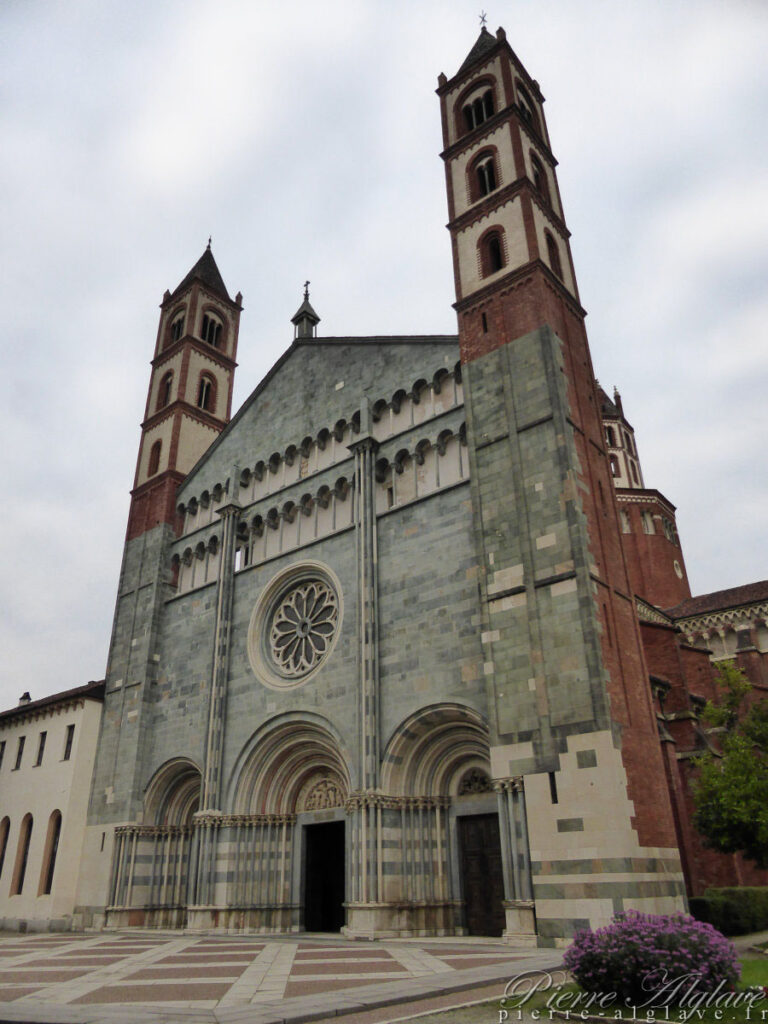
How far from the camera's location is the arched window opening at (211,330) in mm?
40312

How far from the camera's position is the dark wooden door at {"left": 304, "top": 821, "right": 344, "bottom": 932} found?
→ 24.9 metres

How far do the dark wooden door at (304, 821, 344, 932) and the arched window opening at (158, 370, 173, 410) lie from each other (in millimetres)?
22839

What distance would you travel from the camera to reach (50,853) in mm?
30969

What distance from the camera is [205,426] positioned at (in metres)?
37.9

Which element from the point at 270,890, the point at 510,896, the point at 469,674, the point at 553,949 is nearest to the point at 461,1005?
the point at 553,949

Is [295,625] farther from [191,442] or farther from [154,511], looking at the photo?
[191,442]

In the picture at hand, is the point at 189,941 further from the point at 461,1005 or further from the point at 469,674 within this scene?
the point at 461,1005

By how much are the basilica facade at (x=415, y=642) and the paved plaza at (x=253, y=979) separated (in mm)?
Answer: 3124

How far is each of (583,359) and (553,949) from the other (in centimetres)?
1706

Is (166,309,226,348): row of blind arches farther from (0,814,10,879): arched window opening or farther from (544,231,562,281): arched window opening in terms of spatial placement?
(0,814,10,879): arched window opening

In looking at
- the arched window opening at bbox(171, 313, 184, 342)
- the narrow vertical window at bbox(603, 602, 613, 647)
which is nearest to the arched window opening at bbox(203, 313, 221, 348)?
the arched window opening at bbox(171, 313, 184, 342)

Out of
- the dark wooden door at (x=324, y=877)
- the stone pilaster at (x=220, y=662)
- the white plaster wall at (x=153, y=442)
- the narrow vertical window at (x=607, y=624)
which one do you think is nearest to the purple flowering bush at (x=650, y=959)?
the narrow vertical window at (x=607, y=624)

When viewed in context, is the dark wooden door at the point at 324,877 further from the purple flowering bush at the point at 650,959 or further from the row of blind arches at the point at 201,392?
the row of blind arches at the point at 201,392

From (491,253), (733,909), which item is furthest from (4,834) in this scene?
(491,253)
